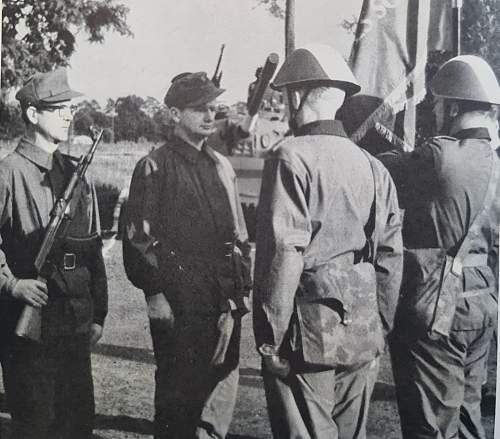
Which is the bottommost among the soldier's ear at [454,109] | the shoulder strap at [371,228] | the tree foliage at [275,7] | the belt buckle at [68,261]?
the belt buckle at [68,261]

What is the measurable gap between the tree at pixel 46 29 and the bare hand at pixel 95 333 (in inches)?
39.1

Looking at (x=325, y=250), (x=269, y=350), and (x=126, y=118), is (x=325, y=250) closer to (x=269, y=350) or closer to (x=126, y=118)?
(x=269, y=350)

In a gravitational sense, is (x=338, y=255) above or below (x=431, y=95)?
below

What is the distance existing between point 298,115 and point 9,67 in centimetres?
117

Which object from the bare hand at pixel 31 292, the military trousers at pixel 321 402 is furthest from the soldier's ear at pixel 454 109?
the bare hand at pixel 31 292

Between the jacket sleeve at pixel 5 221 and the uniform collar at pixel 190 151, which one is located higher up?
the uniform collar at pixel 190 151

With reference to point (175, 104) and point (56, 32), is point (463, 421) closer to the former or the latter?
point (175, 104)

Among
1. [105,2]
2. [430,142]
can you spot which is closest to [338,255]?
[430,142]

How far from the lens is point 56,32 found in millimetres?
3107

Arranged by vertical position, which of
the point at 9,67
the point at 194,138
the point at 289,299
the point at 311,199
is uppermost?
the point at 9,67

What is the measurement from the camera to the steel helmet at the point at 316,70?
2885mm

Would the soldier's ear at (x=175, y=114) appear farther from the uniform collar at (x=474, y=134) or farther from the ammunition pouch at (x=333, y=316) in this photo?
the uniform collar at (x=474, y=134)

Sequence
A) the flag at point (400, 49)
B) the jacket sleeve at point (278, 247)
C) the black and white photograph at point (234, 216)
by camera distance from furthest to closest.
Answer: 1. the flag at point (400, 49)
2. the black and white photograph at point (234, 216)
3. the jacket sleeve at point (278, 247)

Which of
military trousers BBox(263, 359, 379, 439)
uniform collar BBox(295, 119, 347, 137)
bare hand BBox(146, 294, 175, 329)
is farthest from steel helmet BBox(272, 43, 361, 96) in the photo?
military trousers BBox(263, 359, 379, 439)
